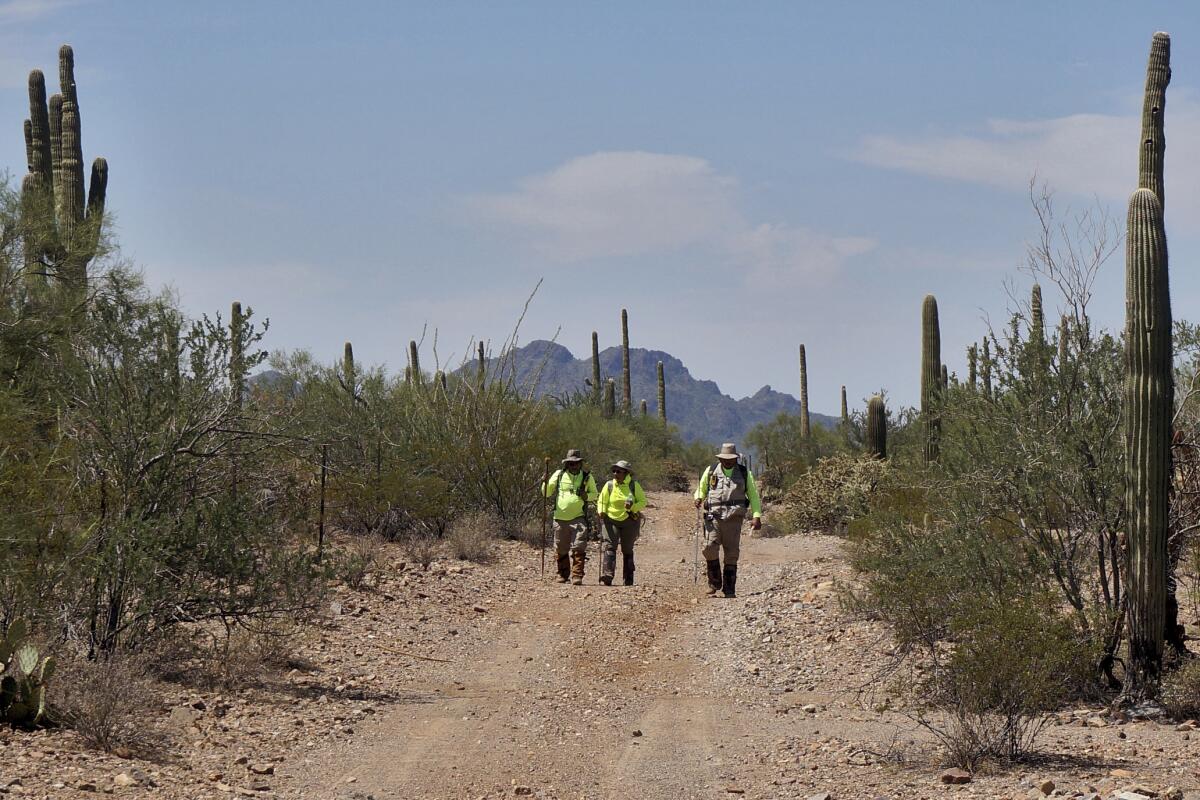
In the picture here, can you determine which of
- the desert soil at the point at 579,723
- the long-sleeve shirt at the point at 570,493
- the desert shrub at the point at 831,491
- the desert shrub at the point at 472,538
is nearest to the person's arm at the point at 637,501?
the long-sleeve shirt at the point at 570,493

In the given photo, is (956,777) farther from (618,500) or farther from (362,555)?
(362,555)

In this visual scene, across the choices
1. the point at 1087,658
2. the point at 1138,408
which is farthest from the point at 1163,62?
the point at 1087,658

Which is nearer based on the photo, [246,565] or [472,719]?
[472,719]

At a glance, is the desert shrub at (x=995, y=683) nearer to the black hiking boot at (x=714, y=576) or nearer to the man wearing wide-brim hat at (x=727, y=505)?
the man wearing wide-brim hat at (x=727, y=505)

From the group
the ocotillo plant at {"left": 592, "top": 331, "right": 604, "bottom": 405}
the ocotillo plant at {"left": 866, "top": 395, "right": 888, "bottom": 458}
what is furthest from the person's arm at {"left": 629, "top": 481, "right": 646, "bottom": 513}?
the ocotillo plant at {"left": 592, "top": 331, "right": 604, "bottom": 405}

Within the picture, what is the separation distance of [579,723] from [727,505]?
635 centimetres

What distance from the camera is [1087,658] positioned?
983 cm

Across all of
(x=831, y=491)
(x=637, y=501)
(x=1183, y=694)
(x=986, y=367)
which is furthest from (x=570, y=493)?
(x=831, y=491)

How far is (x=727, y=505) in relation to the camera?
618 inches

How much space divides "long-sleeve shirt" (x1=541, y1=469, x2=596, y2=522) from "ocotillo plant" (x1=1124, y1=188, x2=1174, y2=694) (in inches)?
326

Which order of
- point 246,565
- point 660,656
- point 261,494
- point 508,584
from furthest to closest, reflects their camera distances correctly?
1. point 508,584
2. point 660,656
3. point 261,494
4. point 246,565

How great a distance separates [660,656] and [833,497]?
14412mm

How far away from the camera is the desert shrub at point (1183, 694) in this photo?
31.0 ft

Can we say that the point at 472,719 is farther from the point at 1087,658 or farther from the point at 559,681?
the point at 1087,658
